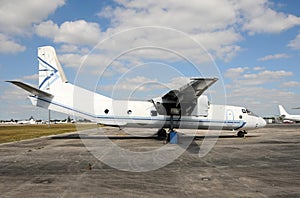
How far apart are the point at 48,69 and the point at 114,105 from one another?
6543 millimetres

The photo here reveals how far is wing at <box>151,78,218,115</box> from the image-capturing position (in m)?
19.5

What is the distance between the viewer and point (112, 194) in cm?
710

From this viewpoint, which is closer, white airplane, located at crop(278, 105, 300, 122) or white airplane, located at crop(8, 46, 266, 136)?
white airplane, located at crop(8, 46, 266, 136)

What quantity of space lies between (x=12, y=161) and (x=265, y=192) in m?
11.1

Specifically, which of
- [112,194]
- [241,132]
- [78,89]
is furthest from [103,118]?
[112,194]

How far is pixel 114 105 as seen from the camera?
23922mm

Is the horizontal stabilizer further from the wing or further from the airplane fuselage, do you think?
the wing

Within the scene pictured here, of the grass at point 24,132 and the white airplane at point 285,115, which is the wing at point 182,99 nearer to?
the grass at point 24,132

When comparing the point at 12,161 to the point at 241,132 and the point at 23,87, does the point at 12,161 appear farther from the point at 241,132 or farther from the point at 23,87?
the point at 241,132

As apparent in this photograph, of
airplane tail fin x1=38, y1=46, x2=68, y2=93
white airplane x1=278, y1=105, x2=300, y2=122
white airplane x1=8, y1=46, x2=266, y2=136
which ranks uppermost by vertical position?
airplane tail fin x1=38, y1=46, x2=68, y2=93

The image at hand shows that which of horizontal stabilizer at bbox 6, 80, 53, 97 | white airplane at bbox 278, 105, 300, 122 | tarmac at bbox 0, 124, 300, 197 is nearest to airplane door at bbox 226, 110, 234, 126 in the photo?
tarmac at bbox 0, 124, 300, 197

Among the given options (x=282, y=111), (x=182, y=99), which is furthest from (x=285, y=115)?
(x=182, y=99)

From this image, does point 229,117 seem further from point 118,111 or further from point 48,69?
point 48,69

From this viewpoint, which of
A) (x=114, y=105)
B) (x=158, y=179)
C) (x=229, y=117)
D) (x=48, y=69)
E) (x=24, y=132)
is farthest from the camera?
(x=24, y=132)
